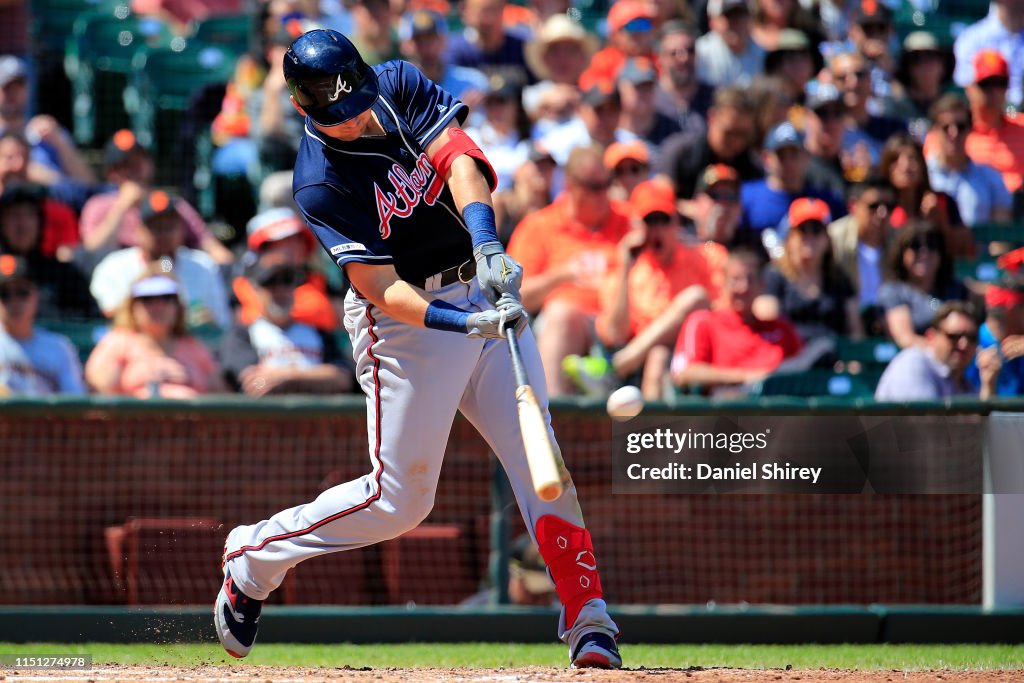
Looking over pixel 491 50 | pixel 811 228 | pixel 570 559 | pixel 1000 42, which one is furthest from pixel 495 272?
pixel 1000 42

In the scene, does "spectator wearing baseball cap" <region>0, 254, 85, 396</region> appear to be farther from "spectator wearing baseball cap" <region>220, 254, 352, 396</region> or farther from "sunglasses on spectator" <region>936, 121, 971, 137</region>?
"sunglasses on spectator" <region>936, 121, 971, 137</region>

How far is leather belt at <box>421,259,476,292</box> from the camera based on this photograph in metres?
4.19

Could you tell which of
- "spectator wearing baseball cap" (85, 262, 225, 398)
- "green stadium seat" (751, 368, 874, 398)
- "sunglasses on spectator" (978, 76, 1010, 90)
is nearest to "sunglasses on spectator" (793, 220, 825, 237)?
"green stadium seat" (751, 368, 874, 398)

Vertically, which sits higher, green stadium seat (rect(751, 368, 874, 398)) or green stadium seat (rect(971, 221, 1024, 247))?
green stadium seat (rect(971, 221, 1024, 247))

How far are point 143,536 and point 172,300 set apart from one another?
1414 millimetres

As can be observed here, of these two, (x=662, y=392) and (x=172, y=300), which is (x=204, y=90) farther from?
(x=662, y=392)

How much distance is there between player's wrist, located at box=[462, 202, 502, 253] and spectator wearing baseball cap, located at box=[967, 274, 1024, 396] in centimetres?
347

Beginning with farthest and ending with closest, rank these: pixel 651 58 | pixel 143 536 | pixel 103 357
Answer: pixel 651 58
pixel 103 357
pixel 143 536

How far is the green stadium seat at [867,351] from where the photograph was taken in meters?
7.21

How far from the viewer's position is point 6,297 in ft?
22.4

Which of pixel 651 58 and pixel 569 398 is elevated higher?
pixel 651 58

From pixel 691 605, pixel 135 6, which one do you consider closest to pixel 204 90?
pixel 135 6

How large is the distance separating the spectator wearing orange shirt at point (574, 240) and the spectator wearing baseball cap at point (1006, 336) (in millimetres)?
1926

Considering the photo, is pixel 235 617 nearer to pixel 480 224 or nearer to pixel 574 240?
pixel 480 224
